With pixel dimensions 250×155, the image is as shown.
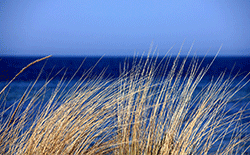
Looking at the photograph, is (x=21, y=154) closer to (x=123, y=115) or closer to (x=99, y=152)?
(x=99, y=152)

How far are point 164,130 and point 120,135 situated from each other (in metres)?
0.29

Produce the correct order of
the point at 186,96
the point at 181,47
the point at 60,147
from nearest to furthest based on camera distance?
the point at 60,147 < the point at 186,96 < the point at 181,47

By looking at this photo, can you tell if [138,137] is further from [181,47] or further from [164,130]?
[181,47]

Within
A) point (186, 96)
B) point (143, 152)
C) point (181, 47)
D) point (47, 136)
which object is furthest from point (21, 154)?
point (181, 47)

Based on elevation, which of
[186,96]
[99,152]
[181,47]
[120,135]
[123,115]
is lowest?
[99,152]

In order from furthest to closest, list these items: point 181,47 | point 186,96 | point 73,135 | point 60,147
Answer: point 181,47
point 186,96
point 73,135
point 60,147

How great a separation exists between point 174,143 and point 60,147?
685 millimetres

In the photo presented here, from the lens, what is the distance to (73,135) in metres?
1.38

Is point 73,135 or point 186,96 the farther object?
point 186,96

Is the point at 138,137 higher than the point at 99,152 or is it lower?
higher

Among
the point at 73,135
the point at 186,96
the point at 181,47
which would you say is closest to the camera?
the point at 73,135

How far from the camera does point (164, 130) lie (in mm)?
1511

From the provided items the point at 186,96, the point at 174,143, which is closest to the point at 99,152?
the point at 174,143

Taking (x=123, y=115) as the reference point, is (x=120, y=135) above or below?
below
